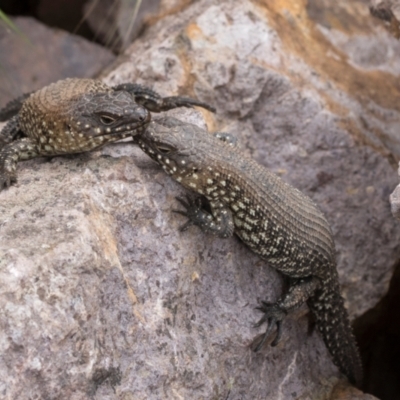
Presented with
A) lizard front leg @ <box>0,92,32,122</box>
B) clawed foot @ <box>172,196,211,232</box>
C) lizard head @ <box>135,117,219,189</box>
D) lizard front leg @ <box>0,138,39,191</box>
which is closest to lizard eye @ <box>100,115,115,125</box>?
lizard head @ <box>135,117,219,189</box>

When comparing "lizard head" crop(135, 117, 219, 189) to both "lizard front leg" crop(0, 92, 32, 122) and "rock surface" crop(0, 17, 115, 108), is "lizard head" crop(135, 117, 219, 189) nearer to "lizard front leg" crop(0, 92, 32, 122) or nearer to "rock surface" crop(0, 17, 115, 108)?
"lizard front leg" crop(0, 92, 32, 122)

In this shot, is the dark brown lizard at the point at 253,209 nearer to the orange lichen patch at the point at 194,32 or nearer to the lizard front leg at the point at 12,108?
the orange lichen patch at the point at 194,32

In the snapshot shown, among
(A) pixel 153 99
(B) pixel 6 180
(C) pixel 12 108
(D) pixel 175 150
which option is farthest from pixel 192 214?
(C) pixel 12 108

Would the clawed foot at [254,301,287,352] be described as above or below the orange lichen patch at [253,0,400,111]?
below

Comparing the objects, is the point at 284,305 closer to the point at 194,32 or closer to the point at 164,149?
the point at 164,149

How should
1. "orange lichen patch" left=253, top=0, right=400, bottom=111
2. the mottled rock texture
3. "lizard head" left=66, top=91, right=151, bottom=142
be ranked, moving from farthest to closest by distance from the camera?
"orange lichen patch" left=253, top=0, right=400, bottom=111
"lizard head" left=66, top=91, right=151, bottom=142
the mottled rock texture
